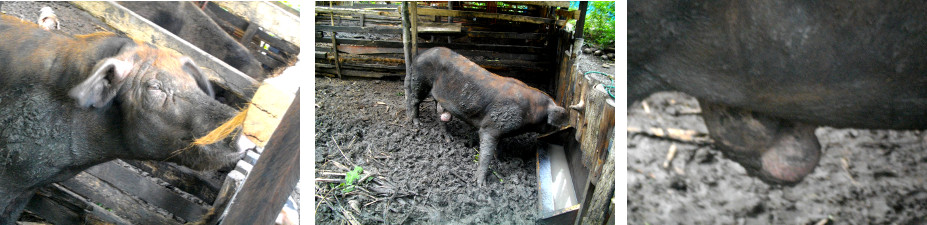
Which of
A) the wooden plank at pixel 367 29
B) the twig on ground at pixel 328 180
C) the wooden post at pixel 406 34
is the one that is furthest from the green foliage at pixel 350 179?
the wooden plank at pixel 367 29

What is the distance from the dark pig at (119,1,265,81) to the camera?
928 millimetres

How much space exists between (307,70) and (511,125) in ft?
4.85

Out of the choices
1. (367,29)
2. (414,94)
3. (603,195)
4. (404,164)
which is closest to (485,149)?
(404,164)

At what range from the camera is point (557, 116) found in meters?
A: 2.03

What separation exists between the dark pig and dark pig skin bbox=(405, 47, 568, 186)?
4.52 ft

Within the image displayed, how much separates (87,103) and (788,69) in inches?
48.5

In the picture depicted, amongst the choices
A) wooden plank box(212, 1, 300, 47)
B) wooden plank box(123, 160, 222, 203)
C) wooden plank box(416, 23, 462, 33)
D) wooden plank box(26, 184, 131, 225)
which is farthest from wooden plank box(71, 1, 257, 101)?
wooden plank box(416, 23, 462, 33)

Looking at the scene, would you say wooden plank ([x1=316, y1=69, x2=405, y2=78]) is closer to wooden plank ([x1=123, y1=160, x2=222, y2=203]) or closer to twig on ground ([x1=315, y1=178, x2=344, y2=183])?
twig on ground ([x1=315, y1=178, x2=344, y2=183])

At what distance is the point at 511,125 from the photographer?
7.52 ft

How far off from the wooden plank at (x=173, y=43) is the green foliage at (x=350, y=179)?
1.20 metres

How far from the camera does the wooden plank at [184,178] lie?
1.26 meters

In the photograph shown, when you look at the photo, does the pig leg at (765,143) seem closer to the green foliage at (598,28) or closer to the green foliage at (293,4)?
the green foliage at (293,4)

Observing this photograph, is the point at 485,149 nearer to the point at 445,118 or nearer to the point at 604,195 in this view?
the point at 445,118

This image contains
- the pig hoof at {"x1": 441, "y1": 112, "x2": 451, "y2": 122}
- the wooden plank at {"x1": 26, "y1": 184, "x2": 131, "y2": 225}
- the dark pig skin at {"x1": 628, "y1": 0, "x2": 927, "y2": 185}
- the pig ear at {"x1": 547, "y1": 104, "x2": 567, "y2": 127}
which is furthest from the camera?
the pig hoof at {"x1": 441, "y1": 112, "x2": 451, "y2": 122}
